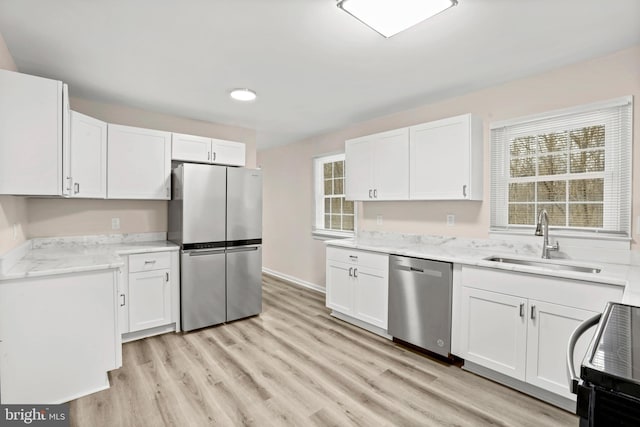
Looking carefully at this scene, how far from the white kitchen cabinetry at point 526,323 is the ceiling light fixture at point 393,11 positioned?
181 cm

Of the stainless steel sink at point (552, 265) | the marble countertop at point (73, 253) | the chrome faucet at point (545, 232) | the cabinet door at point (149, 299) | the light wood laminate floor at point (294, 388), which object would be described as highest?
the chrome faucet at point (545, 232)

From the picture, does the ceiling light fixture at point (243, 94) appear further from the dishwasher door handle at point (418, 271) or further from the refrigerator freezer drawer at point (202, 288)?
the dishwasher door handle at point (418, 271)

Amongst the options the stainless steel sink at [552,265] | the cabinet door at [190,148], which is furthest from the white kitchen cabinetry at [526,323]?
the cabinet door at [190,148]

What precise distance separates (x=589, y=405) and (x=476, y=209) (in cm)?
259

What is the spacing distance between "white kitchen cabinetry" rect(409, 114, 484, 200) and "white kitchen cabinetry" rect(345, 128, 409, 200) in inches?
4.1

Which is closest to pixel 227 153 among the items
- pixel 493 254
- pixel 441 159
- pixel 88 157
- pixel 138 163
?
pixel 138 163

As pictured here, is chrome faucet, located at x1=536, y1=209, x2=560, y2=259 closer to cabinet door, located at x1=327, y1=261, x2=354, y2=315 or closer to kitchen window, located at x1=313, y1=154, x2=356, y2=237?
cabinet door, located at x1=327, y1=261, x2=354, y2=315

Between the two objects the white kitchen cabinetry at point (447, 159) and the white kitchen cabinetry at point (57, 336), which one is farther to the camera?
the white kitchen cabinetry at point (447, 159)

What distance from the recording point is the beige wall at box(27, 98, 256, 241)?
3064 millimetres

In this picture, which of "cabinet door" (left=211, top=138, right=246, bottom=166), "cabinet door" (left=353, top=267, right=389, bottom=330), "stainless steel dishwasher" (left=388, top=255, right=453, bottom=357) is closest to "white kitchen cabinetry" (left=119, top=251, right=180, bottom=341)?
"cabinet door" (left=211, top=138, right=246, bottom=166)

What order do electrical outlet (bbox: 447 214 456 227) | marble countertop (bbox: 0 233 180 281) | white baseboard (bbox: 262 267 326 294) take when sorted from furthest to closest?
1. white baseboard (bbox: 262 267 326 294)
2. electrical outlet (bbox: 447 214 456 227)
3. marble countertop (bbox: 0 233 180 281)

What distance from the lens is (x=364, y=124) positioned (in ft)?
13.6

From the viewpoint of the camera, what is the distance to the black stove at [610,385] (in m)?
0.61
